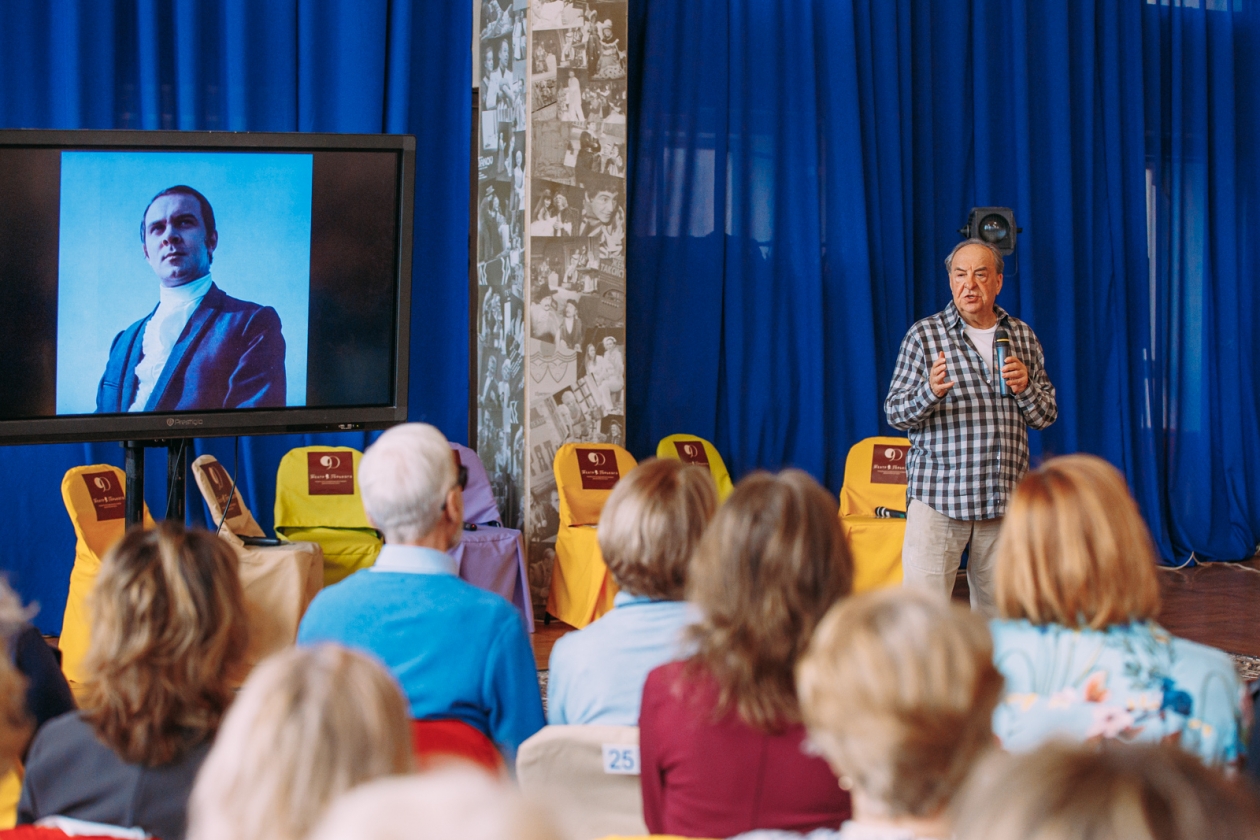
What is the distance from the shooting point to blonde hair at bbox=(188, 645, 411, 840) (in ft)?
2.76

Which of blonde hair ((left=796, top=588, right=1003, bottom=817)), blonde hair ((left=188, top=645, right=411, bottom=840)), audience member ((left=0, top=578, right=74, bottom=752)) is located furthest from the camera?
audience member ((left=0, top=578, right=74, bottom=752))

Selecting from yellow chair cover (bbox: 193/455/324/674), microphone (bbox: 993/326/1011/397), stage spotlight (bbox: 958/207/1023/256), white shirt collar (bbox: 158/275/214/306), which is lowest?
yellow chair cover (bbox: 193/455/324/674)

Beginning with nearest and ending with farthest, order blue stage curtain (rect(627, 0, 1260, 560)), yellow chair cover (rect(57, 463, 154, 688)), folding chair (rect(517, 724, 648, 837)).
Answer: folding chair (rect(517, 724, 648, 837)), yellow chair cover (rect(57, 463, 154, 688)), blue stage curtain (rect(627, 0, 1260, 560))

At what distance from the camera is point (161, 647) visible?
1.47 meters

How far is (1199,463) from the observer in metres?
7.22

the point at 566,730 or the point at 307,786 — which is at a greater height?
the point at 307,786

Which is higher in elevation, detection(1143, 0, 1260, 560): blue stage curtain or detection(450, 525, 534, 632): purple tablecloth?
detection(1143, 0, 1260, 560): blue stage curtain

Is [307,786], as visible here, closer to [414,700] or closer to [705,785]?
[705,785]

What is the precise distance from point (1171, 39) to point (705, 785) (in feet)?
23.6

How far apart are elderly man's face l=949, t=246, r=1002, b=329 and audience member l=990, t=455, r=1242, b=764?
220 centimetres

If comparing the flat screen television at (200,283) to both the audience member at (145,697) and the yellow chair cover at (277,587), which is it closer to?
the yellow chair cover at (277,587)

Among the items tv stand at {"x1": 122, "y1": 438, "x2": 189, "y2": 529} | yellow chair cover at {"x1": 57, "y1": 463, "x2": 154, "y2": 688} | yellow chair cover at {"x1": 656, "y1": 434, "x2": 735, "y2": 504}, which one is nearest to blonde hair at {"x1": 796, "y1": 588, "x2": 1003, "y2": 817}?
tv stand at {"x1": 122, "y1": 438, "x2": 189, "y2": 529}

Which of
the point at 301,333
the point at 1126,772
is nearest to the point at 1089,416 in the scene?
the point at 301,333

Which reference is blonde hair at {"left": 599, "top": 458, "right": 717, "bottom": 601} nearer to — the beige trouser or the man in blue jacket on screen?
the beige trouser
